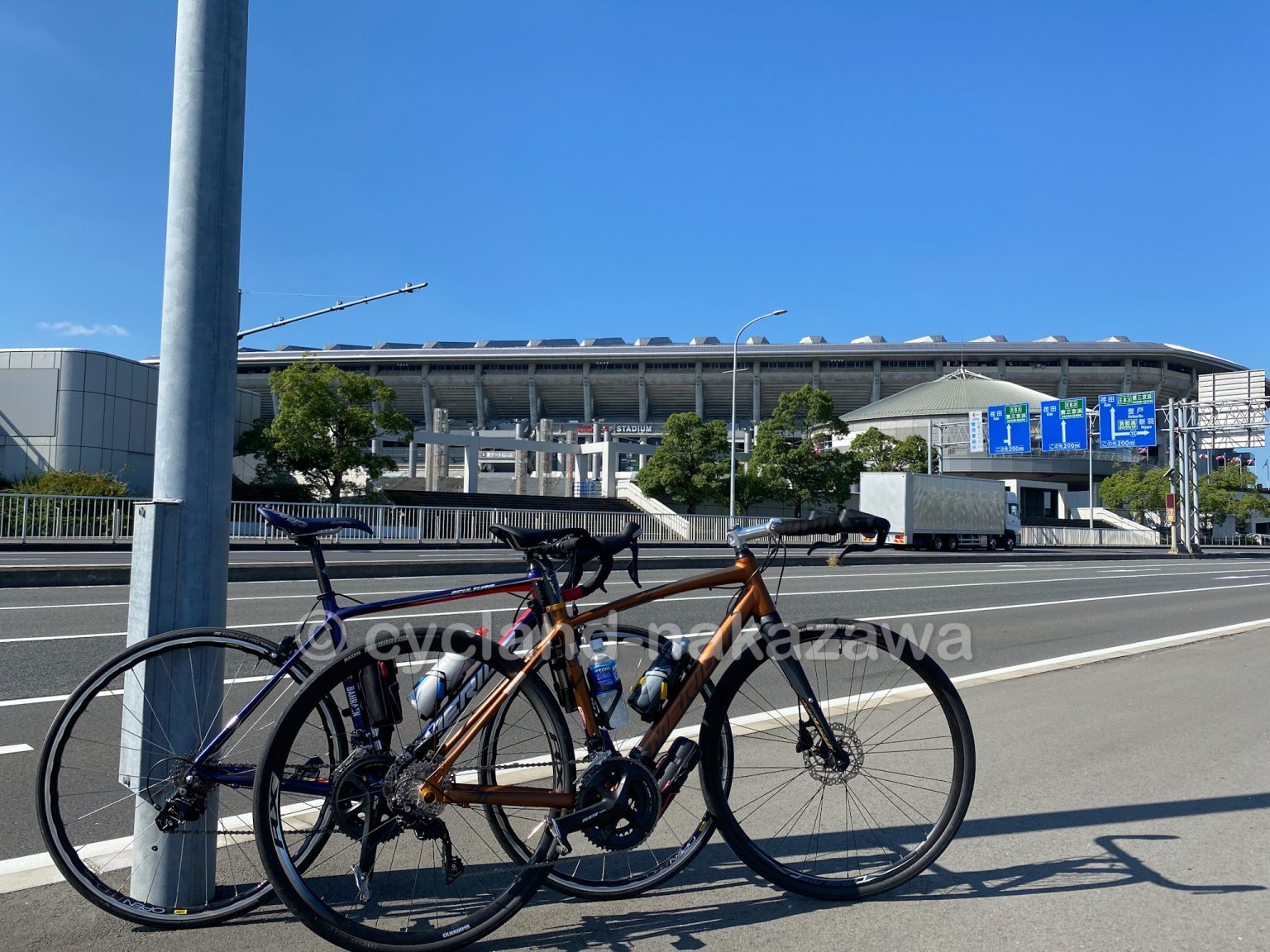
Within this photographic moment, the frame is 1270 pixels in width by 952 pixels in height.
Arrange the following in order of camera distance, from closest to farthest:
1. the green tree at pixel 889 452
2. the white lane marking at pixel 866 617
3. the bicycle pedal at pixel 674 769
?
the bicycle pedal at pixel 674 769 < the white lane marking at pixel 866 617 < the green tree at pixel 889 452

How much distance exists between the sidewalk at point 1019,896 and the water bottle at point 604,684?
0.63 metres

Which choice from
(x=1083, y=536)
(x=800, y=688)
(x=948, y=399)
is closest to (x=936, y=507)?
(x=1083, y=536)

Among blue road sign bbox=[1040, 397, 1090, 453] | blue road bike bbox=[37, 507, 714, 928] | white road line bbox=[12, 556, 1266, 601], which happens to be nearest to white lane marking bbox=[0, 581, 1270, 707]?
white road line bbox=[12, 556, 1266, 601]

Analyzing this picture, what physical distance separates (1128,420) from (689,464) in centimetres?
2200

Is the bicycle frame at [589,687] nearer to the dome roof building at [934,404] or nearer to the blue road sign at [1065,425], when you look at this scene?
the blue road sign at [1065,425]

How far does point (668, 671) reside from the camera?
310 cm

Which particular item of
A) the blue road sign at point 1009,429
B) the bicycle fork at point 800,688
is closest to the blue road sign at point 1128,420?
the blue road sign at point 1009,429

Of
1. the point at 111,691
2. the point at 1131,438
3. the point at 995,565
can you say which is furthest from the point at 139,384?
the point at 1131,438

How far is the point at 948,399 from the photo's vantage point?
277 feet

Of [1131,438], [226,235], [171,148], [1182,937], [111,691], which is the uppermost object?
[1131,438]

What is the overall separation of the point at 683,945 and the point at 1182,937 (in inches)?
60.8

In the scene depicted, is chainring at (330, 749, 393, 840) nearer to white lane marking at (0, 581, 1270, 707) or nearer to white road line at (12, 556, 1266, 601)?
white lane marking at (0, 581, 1270, 707)

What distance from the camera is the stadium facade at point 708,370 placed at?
332ft

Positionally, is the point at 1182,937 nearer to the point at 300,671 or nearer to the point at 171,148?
the point at 300,671
